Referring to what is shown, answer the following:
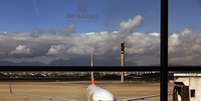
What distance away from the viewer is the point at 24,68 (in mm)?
1319

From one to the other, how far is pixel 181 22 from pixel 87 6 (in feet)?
1.29

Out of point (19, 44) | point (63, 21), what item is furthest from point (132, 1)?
point (19, 44)

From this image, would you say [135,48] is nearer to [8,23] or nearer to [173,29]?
[173,29]

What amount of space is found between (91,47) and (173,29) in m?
0.36

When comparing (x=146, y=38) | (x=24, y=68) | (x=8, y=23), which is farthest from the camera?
(x=146, y=38)

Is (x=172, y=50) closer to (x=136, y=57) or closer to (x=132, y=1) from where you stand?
(x=136, y=57)

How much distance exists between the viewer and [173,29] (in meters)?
1.52

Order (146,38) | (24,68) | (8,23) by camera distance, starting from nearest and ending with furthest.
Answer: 1. (24,68)
2. (8,23)
3. (146,38)

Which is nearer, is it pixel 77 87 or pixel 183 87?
pixel 183 87

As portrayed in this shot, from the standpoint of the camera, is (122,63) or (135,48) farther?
(135,48)

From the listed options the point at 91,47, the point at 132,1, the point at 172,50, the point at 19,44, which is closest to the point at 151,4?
the point at 132,1

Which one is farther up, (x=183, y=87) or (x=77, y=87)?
(x=183, y=87)

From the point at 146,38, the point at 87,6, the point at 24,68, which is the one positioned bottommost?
the point at 24,68

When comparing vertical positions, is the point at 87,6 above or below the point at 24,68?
above
